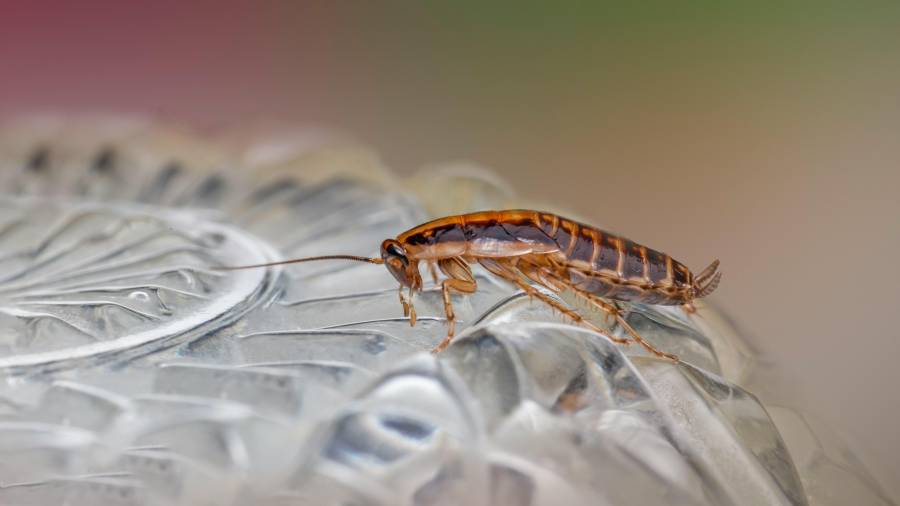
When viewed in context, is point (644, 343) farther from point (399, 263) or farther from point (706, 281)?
point (399, 263)

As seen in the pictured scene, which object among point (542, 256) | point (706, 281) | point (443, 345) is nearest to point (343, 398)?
point (443, 345)

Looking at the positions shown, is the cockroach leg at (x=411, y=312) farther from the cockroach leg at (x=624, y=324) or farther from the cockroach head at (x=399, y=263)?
the cockroach leg at (x=624, y=324)

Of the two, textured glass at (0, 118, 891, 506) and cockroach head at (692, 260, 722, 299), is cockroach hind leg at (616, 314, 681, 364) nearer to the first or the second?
textured glass at (0, 118, 891, 506)

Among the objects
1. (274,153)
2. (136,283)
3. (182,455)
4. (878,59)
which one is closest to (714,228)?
(878,59)

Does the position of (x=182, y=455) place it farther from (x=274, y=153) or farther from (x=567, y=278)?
(x=274, y=153)

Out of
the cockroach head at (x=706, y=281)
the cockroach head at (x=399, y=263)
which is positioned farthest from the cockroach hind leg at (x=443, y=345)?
the cockroach head at (x=706, y=281)

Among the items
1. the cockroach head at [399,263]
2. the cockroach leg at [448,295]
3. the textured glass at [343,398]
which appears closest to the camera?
the textured glass at [343,398]
